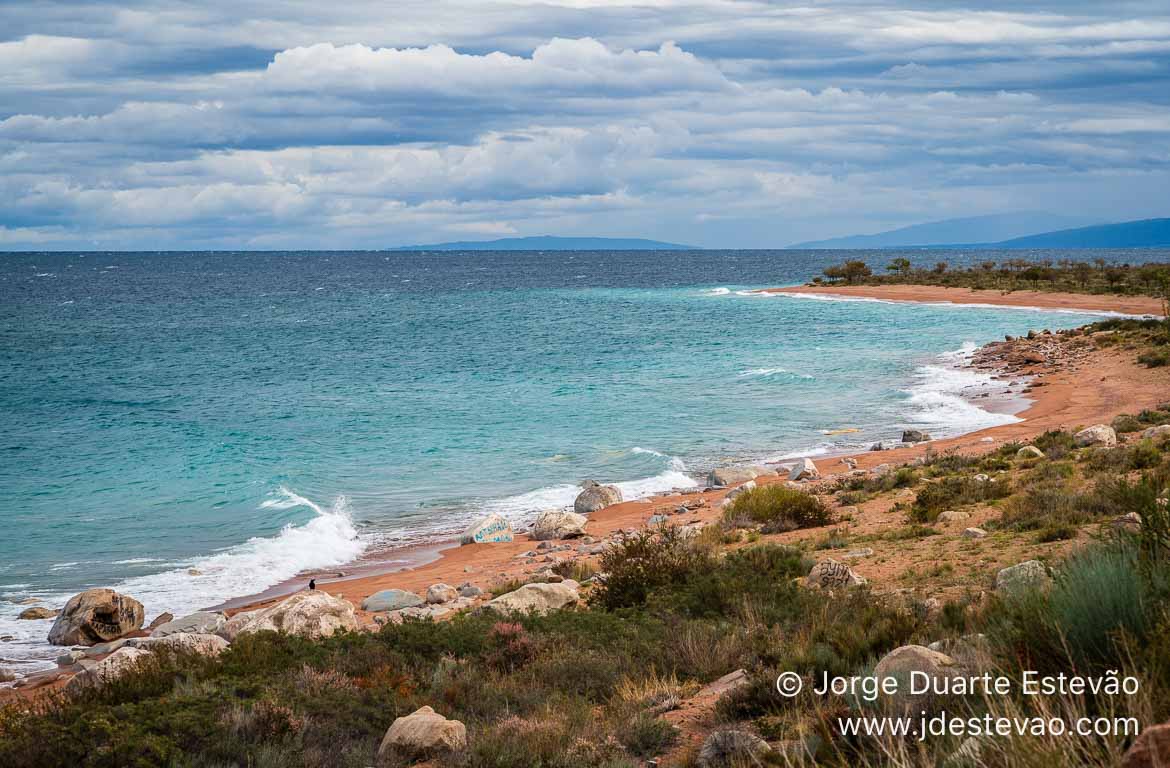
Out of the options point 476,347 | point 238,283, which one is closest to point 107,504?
point 476,347

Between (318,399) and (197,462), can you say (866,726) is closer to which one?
(197,462)

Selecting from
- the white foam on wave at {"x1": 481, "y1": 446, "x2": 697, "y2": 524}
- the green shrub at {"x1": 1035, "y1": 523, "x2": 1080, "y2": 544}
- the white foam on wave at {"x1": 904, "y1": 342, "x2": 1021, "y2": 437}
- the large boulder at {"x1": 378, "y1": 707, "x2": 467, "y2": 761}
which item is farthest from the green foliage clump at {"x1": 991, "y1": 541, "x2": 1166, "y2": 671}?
the white foam on wave at {"x1": 904, "y1": 342, "x2": 1021, "y2": 437}

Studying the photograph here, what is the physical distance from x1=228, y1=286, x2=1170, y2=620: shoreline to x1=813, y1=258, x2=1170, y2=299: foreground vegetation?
99.1 ft

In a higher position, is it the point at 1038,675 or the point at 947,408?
the point at 1038,675

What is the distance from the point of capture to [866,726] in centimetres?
479

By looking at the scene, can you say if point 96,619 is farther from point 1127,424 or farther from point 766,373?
point 766,373

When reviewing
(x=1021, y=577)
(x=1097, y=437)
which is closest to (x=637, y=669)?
(x=1021, y=577)

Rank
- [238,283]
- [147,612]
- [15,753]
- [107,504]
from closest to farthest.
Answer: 1. [15,753]
2. [147,612]
3. [107,504]
4. [238,283]

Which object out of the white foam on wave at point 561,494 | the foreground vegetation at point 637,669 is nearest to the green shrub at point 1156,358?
the white foam on wave at point 561,494

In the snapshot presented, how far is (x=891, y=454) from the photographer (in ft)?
73.5

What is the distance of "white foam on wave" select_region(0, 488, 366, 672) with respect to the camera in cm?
1315

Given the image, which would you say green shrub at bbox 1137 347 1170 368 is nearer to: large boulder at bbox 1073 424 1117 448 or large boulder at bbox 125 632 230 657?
large boulder at bbox 1073 424 1117 448

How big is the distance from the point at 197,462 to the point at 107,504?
395 centimetres

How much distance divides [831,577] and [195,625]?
29.3 feet
